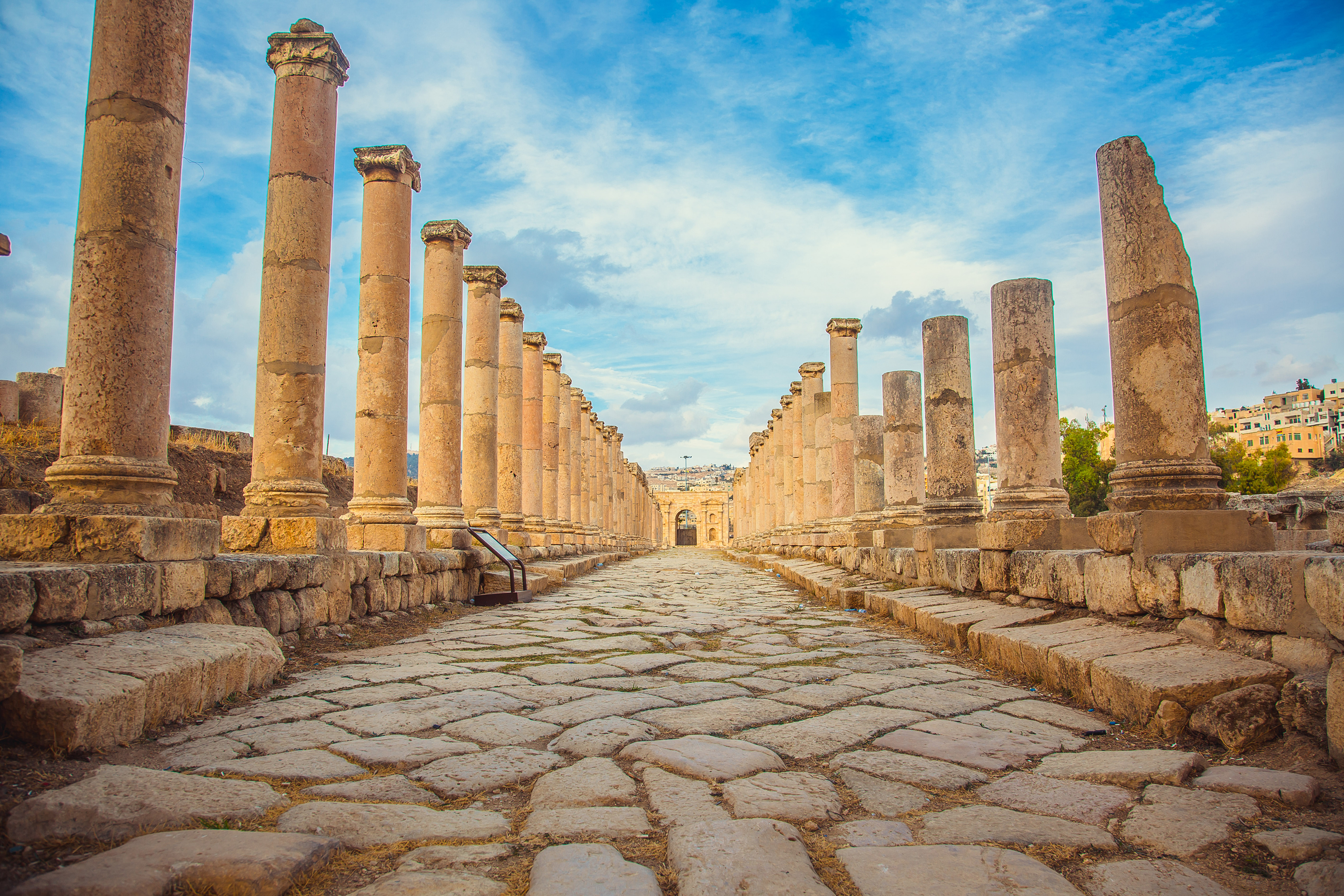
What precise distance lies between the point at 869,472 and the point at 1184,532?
10.4 metres

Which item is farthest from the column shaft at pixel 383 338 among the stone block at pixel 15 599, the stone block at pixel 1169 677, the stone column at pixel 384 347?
the stone block at pixel 1169 677

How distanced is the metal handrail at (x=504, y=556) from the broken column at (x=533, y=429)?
7.14 metres

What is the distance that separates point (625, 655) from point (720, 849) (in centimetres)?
354

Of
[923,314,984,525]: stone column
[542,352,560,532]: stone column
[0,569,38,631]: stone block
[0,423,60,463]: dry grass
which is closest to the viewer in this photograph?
[0,569,38,631]: stone block

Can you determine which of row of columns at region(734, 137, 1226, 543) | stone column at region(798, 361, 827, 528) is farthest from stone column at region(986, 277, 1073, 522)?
stone column at region(798, 361, 827, 528)

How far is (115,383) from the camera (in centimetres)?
496

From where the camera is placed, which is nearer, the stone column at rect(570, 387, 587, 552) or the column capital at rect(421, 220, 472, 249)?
the column capital at rect(421, 220, 472, 249)

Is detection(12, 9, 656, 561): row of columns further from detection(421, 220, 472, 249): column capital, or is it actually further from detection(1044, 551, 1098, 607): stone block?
detection(1044, 551, 1098, 607): stone block

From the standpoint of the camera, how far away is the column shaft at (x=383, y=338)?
912 centimetres

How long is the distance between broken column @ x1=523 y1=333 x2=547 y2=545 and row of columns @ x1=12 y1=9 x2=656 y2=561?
3179 millimetres

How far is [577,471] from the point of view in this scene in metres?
23.0

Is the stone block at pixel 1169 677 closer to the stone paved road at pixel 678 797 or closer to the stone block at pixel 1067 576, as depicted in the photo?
the stone paved road at pixel 678 797

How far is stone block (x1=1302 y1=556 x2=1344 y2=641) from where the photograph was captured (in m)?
3.19

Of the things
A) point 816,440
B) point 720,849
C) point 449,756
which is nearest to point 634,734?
point 449,756
